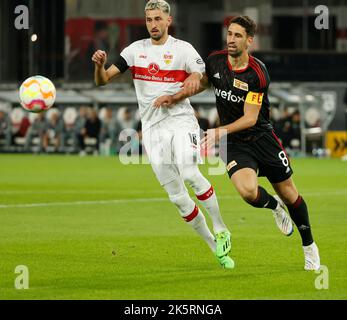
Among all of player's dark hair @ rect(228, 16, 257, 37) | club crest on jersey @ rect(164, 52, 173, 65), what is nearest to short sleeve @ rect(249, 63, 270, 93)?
player's dark hair @ rect(228, 16, 257, 37)

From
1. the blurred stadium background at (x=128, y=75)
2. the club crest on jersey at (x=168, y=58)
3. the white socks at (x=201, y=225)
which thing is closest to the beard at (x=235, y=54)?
the club crest on jersey at (x=168, y=58)

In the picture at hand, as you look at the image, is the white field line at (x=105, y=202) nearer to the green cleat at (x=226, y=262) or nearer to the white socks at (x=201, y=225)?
the white socks at (x=201, y=225)

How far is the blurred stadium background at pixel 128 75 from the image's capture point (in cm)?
3803

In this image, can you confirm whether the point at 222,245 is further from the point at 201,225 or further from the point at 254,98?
the point at 254,98

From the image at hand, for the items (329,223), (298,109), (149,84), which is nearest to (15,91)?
(298,109)

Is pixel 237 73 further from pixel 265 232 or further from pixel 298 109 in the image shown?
pixel 298 109

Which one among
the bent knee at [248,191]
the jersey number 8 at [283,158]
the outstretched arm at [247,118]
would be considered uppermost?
the outstretched arm at [247,118]

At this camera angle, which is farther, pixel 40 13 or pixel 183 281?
pixel 40 13

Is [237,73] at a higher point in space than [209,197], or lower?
higher

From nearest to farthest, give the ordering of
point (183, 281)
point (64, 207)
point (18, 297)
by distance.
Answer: point (18, 297), point (183, 281), point (64, 207)

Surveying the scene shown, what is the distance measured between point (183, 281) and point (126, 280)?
0.53m

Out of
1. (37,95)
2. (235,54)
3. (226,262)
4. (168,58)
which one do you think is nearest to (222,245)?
(226,262)

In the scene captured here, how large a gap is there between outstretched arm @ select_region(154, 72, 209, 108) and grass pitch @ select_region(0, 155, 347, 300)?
1689 mm

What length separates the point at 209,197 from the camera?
39.0ft
